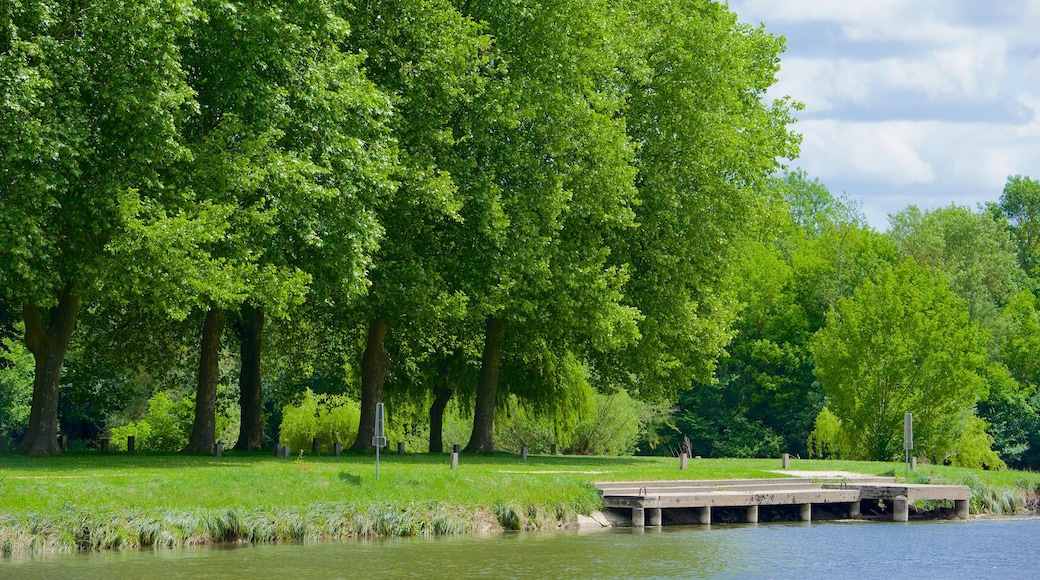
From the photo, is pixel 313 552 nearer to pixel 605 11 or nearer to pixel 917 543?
pixel 917 543

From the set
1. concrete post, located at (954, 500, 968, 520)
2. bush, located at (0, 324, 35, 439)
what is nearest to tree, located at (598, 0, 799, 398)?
concrete post, located at (954, 500, 968, 520)

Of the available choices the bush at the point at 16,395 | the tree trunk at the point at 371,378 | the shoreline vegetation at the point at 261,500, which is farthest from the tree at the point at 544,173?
the bush at the point at 16,395

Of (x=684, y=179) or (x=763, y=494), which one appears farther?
(x=684, y=179)

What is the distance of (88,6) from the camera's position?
3338 cm

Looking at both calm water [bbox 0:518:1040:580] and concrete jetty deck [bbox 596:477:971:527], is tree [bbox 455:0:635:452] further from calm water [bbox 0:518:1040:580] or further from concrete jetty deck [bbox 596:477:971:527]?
calm water [bbox 0:518:1040:580]

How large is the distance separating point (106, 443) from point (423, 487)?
20897mm

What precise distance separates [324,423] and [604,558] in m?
33.0

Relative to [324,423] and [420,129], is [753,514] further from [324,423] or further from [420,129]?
[324,423]

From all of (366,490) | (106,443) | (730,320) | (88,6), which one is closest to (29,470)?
(366,490)

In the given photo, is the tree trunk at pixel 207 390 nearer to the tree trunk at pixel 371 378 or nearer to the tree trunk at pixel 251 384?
the tree trunk at pixel 251 384

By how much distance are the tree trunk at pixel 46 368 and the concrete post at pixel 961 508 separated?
91.3 feet

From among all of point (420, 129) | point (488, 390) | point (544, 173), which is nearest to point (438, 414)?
point (488, 390)

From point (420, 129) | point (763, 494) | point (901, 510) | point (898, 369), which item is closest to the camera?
point (763, 494)

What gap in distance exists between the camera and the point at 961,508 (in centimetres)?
4162
